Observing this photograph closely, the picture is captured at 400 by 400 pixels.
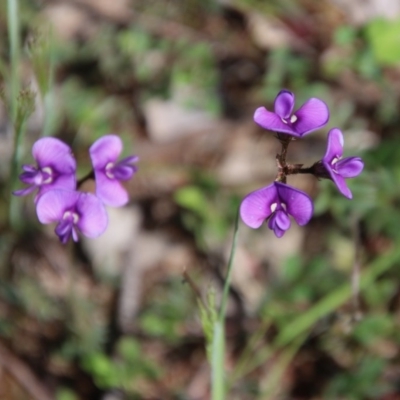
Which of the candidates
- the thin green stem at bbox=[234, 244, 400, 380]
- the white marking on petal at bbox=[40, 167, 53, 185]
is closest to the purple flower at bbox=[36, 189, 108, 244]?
the white marking on petal at bbox=[40, 167, 53, 185]

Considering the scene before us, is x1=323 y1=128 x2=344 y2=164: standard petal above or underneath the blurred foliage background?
above

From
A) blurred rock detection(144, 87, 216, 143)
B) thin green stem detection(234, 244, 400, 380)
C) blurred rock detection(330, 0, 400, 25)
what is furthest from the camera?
blurred rock detection(330, 0, 400, 25)

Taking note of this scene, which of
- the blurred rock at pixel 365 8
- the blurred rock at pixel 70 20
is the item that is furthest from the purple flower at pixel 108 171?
the blurred rock at pixel 365 8

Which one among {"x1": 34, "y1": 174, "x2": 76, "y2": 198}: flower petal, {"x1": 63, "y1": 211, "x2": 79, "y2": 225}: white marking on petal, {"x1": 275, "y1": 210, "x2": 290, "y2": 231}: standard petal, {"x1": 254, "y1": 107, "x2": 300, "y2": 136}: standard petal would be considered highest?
{"x1": 254, "y1": 107, "x2": 300, "y2": 136}: standard petal

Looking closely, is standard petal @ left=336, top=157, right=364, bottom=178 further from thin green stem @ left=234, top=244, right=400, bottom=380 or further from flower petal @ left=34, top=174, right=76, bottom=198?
thin green stem @ left=234, top=244, right=400, bottom=380

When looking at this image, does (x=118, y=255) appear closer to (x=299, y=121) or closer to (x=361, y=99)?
(x=361, y=99)

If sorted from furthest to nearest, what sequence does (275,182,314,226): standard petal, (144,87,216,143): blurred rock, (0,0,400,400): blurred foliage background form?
1. (144,87,216,143): blurred rock
2. (0,0,400,400): blurred foliage background
3. (275,182,314,226): standard petal

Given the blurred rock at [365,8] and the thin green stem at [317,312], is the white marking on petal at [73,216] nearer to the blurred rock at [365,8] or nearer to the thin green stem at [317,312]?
the thin green stem at [317,312]

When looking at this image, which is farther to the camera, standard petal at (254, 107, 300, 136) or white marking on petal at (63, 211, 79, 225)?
white marking on petal at (63, 211, 79, 225)
